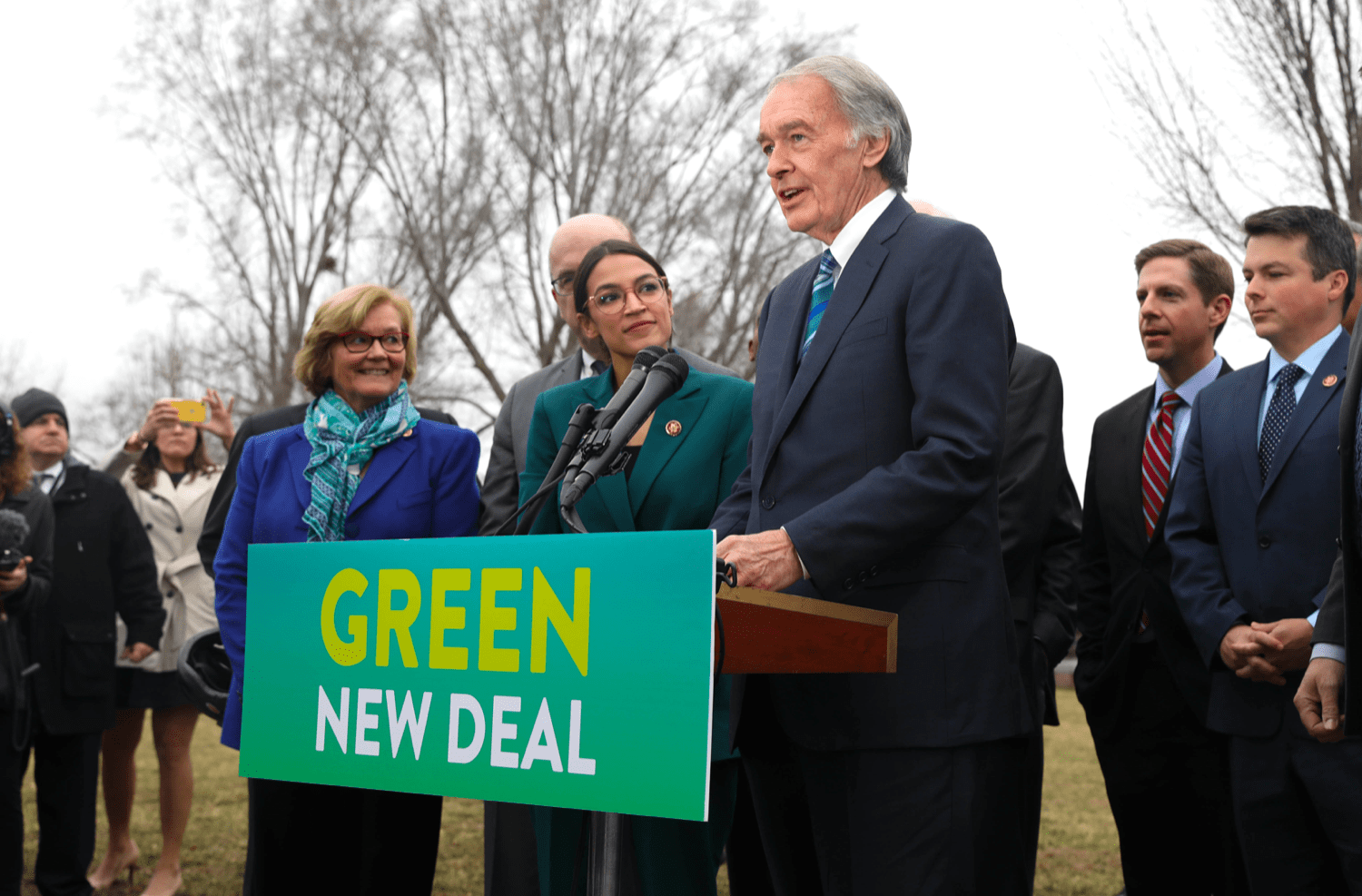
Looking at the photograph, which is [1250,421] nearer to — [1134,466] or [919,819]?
[1134,466]

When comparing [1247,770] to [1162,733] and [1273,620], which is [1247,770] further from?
[1162,733]

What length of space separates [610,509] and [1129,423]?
2038mm

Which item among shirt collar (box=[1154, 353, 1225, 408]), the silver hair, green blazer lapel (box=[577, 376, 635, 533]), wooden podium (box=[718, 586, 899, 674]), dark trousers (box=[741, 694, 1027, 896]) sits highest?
the silver hair

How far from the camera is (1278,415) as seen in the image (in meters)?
3.12

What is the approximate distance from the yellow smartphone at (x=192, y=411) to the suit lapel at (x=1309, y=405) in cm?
511

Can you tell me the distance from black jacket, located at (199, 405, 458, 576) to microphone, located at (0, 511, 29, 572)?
0.89 m

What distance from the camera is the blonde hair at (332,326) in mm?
3555

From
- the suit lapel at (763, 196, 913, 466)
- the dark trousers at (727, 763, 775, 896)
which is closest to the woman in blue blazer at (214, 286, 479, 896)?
the dark trousers at (727, 763, 775, 896)

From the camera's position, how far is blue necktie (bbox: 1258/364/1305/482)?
3.07 metres

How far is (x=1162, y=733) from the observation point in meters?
3.65

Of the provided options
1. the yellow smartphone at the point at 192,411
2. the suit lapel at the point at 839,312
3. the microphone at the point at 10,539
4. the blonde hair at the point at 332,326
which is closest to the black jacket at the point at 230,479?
the blonde hair at the point at 332,326

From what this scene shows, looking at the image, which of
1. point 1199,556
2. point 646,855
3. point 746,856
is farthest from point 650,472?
point 1199,556

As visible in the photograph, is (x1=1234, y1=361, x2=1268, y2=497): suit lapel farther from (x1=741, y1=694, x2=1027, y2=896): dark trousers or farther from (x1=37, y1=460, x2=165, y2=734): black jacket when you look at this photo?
(x1=37, y1=460, x2=165, y2=734): black jacket

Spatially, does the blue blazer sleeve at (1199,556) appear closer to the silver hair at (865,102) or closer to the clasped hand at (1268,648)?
the clasped hand at (1268,648)
